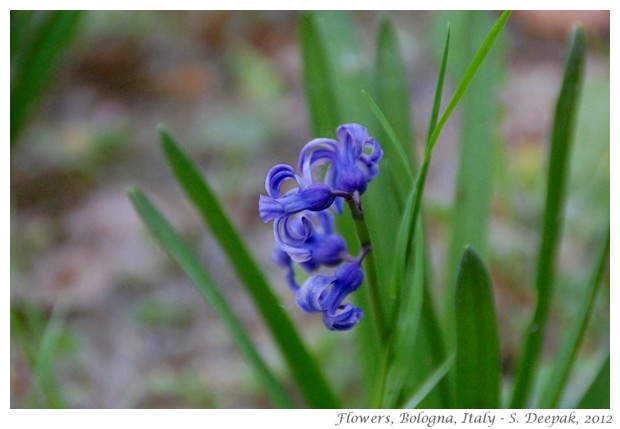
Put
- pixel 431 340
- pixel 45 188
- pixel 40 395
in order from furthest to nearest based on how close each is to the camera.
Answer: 1. pixel 45 188
2. pixel 40 395
3. pixel 431 340

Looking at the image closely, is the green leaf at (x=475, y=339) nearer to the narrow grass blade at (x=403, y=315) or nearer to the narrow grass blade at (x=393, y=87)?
the narrow grass blade at (x=403, y=315)

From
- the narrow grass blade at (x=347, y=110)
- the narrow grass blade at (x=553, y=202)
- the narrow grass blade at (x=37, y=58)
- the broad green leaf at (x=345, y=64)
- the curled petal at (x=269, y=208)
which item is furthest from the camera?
the narrow grass blade at (x=37, y=58)

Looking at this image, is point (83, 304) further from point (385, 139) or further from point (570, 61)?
point (570, 61)

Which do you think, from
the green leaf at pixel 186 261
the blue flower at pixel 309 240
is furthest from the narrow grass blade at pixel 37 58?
the blue flower at pixel 309 240

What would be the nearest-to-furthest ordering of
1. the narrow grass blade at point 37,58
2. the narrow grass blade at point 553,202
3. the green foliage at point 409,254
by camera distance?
the green foliage at point 409,254 < the narrow grass blade at point 553,202 < the narrow grass blade at point 37,58

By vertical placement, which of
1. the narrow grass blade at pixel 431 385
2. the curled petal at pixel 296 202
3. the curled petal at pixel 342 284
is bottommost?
the narrow grass blade at pixel 431 385

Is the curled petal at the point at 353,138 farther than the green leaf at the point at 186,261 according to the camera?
No

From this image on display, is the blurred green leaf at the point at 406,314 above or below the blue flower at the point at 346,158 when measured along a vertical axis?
below
